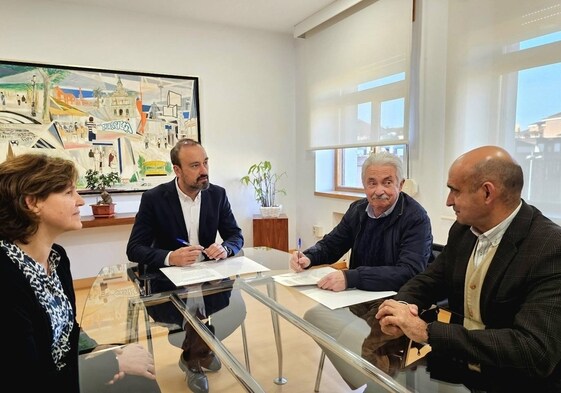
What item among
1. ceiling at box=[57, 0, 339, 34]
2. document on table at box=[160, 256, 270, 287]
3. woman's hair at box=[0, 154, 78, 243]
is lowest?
document on table at box=[160, 256, 270, 287]

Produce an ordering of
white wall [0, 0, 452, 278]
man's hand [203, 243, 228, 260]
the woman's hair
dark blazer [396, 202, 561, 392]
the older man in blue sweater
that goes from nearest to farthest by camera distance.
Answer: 1. dark blazer [396, 202, 561, 392]
2. the woman's hair
3. the older man in blue sweater
4. man's hand [203, 243, 228, 260]
5. white wall [0, 0, 452, 278]

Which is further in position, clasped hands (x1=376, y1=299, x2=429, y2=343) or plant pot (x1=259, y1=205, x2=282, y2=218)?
plant pot (x1=259, y1=205, x2=282, y2=218)

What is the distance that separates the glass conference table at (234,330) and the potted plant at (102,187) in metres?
1.66

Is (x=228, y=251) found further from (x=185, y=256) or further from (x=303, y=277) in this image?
(x=303, y=277)

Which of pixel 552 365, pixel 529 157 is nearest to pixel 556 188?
pixel 529 157

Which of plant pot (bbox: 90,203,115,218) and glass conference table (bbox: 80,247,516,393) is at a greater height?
plant pot (bbox: 90,203,115,218)

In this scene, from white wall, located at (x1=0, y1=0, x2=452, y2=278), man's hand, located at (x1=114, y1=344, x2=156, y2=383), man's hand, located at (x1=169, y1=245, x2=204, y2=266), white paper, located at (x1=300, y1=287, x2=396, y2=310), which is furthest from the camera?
white wall, located at (x1=0, y1=0, x2=452, y2=278)

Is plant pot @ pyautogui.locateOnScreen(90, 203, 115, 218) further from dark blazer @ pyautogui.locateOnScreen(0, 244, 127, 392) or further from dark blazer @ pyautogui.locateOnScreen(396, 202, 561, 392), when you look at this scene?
dark blazer @ pyautogui.locateOnScreen(396, 202, 561, 392)

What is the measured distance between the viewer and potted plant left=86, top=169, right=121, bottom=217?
11.2 ft

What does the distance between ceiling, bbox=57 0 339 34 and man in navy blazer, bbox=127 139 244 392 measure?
6.67ft

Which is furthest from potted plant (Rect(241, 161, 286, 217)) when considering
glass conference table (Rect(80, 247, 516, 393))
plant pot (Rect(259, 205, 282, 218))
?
glass conference table (Rect(80, 247, 516, 393))

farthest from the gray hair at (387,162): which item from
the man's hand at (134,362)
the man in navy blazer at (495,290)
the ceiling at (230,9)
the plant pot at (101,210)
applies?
the plant pot at (101,210)

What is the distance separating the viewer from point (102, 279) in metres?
1.82

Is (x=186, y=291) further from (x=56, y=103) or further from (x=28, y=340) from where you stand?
(x=56, y=103)
